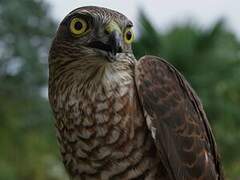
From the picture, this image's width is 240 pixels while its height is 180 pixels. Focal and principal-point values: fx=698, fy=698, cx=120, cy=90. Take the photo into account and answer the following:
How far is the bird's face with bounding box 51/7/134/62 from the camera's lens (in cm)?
472

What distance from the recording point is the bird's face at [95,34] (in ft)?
15.5

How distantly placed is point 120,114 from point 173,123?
40 cm

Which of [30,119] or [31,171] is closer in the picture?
[30,119]

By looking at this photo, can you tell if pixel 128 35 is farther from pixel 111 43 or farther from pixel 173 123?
pixel 173 123

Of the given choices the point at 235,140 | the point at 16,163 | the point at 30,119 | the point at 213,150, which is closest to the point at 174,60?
the point at 235,140

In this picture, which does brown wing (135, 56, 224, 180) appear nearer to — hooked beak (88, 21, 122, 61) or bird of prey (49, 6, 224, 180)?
bird of prey (49, 6, 224, 180)

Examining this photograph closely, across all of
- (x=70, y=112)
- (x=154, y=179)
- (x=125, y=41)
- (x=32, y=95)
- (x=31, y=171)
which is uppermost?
(x=125, y=41)

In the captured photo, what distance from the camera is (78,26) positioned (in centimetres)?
497

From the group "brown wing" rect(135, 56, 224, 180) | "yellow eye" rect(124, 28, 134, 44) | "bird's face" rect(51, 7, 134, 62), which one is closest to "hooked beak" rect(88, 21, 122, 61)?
"bird's face" rect(51, 7, 134, 62)

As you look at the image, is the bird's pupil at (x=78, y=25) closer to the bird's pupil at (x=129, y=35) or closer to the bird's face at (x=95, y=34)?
the bird's face at (x=95, y=34)

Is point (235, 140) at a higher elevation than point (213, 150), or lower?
lower

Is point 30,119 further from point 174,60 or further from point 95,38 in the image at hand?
point 95,38

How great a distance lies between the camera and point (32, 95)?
10984 mm

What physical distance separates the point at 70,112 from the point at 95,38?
64 centimetres
